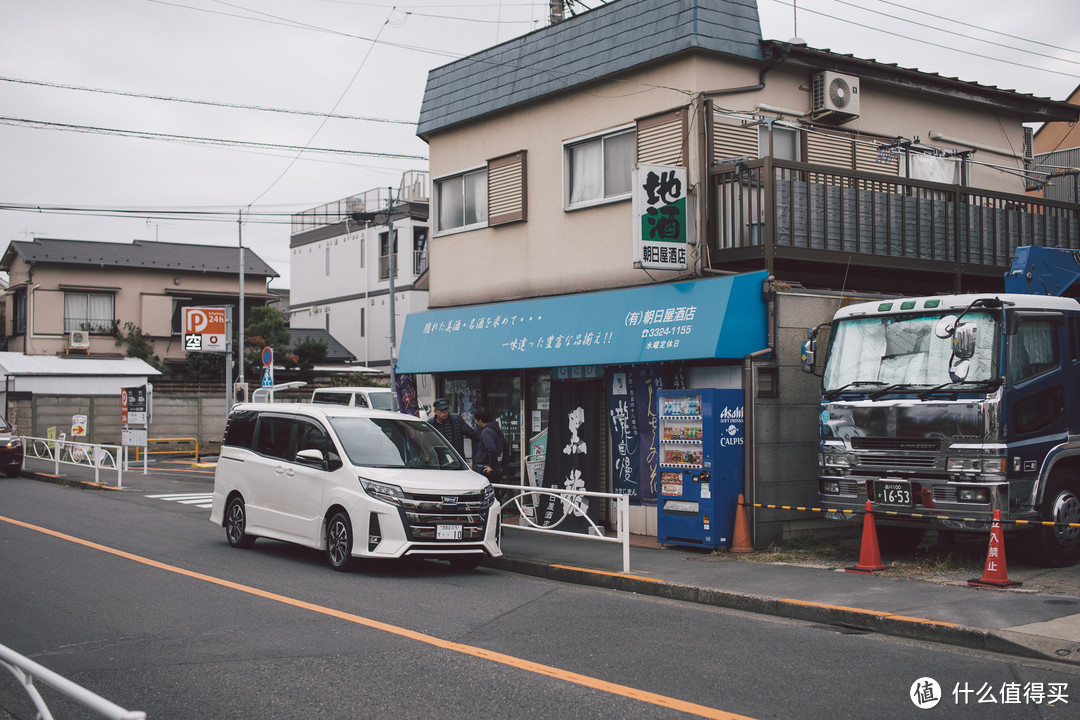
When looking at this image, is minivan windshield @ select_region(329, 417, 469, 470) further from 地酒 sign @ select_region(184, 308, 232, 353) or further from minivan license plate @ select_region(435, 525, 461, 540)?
地酒 sign @ select_region(184, 308, 232, 353)

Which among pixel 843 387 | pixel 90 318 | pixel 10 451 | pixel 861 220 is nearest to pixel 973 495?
pixel 843 387

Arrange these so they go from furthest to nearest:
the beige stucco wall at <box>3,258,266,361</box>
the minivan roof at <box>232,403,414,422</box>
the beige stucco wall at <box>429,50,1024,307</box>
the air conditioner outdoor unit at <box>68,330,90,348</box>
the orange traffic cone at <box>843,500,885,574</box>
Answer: the beige stucco wall at <box>3,258,266,361</box> → the air conditioner outdoor unit at <box>68,330,90,348</box> → the beige stucco wall at <box>429,50,1024,307</box> → the minivan roof at <box>232,403,414,422</box> → the orange traffic cone at <box>843,500,885,574</box>

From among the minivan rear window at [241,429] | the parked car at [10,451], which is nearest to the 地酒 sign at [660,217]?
the minivan rear window at [241,429]

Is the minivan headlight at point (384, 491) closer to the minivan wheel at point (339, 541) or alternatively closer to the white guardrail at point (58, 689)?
the minivan wheel at point (339, 541)

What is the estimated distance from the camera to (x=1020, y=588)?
9883mm

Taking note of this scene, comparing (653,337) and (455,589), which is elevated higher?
(653,337)

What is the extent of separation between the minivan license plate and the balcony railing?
5.56 meters

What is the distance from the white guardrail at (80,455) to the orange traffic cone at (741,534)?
16.0 m

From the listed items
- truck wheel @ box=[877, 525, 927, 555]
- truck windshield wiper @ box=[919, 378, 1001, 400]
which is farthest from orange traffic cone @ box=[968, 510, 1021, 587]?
truck wheel @ box=[877, 525, 927, 555]

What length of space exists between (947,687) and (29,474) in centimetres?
2584

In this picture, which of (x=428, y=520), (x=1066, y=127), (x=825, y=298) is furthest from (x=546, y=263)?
(x=1066, y=127)

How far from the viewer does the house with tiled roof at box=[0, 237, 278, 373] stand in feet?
133

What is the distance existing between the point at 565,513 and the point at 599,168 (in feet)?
20.6

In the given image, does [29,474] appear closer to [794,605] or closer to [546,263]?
[546,263]
